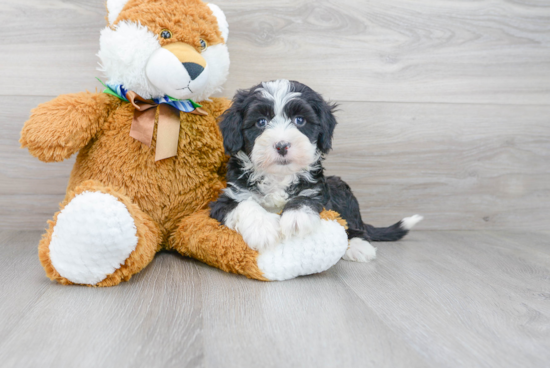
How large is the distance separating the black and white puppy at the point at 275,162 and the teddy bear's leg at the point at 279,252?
3 cm

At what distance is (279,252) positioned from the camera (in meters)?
1.41

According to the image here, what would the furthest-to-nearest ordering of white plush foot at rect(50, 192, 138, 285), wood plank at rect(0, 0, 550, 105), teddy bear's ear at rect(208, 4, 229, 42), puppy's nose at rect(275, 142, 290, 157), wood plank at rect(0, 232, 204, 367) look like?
wood plank at rect(0, 0, 550, 105) → teddy bear's ear at rect(208, 4, 229, 42) → puppy's nose at rect(275, 142, 290, 157) → white plush foot at rect(50, 192, 138, 285) → wood plank at rect(0, 232, 204, 367)

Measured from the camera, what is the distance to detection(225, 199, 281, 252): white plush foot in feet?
4.53

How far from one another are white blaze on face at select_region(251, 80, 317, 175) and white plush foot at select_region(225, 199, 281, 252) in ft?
0.45

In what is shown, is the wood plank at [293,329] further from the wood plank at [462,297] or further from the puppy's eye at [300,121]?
the puppy's eye at [300,121]

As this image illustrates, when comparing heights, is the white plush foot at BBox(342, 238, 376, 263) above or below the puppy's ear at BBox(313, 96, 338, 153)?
below

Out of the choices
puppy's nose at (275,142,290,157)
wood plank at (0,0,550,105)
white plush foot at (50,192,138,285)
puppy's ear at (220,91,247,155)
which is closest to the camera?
white plush foot at (50,192,138,285)

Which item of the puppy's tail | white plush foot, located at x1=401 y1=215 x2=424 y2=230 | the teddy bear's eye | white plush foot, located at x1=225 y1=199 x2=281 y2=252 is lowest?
the puppy's tail

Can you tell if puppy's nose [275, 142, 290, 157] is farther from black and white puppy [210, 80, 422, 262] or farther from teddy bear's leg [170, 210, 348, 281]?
teddy bear's leg [170, 210, 348, 281]

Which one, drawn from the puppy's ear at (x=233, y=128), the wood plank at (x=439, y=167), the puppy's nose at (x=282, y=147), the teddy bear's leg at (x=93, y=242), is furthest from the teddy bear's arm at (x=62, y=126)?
the puppy's nose at (x=282, y=147)

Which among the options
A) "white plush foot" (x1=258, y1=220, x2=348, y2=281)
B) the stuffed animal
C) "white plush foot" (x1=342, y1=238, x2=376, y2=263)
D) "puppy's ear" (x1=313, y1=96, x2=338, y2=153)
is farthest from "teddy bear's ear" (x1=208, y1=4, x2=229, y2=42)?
"white plush foot" (x1=342, y1=238, x2=376, y2=263)

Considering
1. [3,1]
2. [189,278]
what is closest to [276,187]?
[189,278]

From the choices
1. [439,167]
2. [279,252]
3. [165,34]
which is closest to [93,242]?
[279,252]

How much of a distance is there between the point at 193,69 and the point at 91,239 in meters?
0.64
